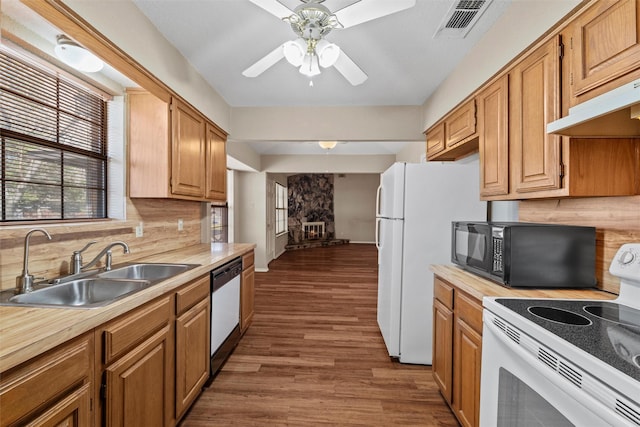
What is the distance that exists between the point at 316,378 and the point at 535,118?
88.7 inches

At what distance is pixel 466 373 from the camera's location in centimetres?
167

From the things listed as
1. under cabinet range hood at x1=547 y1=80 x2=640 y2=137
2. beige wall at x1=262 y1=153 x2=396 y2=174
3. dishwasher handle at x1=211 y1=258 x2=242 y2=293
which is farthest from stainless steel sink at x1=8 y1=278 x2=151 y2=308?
beige wall at x1=262 y1=153 x2=396 y2=174

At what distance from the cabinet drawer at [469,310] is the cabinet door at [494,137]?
2.46ft

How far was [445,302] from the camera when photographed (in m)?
1.98

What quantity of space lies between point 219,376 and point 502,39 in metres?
3.06

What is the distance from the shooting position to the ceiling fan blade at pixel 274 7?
1386mm

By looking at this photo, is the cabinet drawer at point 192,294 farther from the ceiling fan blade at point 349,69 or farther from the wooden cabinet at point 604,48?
the wooden cabinet at point 604,48

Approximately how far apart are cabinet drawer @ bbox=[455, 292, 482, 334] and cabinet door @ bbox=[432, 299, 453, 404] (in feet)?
0.47

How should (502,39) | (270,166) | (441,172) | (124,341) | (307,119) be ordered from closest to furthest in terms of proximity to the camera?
(124,341), (502,39), (441,172), (307,119), (270,166)

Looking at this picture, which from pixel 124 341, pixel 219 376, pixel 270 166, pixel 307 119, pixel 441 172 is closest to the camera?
pixel 124 341

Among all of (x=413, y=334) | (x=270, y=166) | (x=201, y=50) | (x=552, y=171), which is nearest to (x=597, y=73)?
(x=552, y=171)

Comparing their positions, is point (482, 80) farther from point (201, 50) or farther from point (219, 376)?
point (219, 376)

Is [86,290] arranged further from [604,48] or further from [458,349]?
[604,48]

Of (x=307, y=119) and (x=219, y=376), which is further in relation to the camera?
(x=307, y=119)
